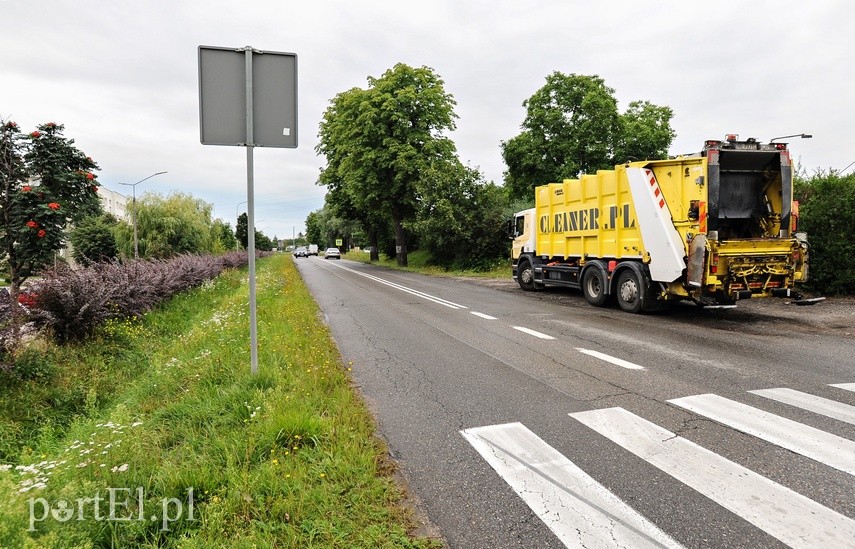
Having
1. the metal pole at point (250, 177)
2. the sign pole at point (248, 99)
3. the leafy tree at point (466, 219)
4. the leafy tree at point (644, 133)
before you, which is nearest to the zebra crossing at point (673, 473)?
the metal pole at point (250, 177)

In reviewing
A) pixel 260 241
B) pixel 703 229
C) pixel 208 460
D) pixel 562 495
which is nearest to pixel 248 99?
pixel 208 460

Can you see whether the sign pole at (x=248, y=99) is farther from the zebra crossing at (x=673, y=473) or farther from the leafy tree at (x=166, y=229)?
the leafy tree at (x=166, y=229)

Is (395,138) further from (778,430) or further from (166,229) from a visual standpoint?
(778,430)

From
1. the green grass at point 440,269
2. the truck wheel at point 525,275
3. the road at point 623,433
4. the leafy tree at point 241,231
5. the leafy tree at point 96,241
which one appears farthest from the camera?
the leafy tree at point 241,231

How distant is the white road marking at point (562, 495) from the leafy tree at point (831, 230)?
11660mm

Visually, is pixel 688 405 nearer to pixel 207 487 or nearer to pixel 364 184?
pixel 207 487

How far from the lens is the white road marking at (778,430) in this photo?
3.34 m

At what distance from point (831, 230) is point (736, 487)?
11.7 meters

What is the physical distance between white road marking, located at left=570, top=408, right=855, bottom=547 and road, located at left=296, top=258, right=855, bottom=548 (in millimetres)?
12

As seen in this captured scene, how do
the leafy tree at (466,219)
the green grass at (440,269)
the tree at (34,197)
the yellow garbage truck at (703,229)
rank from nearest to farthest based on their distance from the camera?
the tree at (34,197)
the yellow garbage truck at (703,229)
the green grass at (440,269)
the leafy tree at (466,219)

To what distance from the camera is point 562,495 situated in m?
2.87

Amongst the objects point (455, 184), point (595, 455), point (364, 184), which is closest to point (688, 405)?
point (595, 455)

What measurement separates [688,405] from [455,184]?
24.1 m

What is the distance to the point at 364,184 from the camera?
31594 mm
